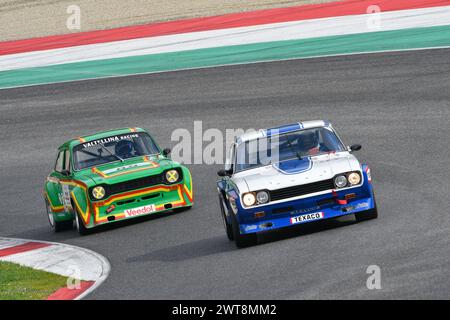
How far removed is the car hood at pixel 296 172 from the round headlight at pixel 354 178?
6 cm

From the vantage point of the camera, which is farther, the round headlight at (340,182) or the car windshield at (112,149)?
the car windshield at (112,149)

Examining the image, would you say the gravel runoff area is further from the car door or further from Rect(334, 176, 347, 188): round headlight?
Rect(334, 176, 347, 188): round headlight

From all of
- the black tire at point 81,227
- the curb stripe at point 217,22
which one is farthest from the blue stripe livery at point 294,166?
the curb stripe at point 217,22

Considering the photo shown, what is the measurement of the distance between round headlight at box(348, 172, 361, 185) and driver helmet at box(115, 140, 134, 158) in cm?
530

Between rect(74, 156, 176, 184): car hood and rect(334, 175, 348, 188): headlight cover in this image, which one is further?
rect(74, 156, 176, 184): car hood

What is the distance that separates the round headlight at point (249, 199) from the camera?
12508 mm

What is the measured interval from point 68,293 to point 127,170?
4714mm

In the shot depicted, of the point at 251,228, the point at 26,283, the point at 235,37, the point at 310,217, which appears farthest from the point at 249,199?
the point at 235,37

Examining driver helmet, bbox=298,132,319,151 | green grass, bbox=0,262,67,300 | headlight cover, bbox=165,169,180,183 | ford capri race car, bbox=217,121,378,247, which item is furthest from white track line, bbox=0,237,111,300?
driver helmet, bbox=298,132,319,151

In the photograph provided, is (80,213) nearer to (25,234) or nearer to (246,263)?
(25,234)

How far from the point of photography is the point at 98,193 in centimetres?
1575

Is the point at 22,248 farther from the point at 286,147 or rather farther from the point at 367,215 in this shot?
→ the point at 367,215

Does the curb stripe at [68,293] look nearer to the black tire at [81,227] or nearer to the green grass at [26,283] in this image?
the green grass at [26,283]

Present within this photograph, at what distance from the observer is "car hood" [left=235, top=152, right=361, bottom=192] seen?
12.5 meters
